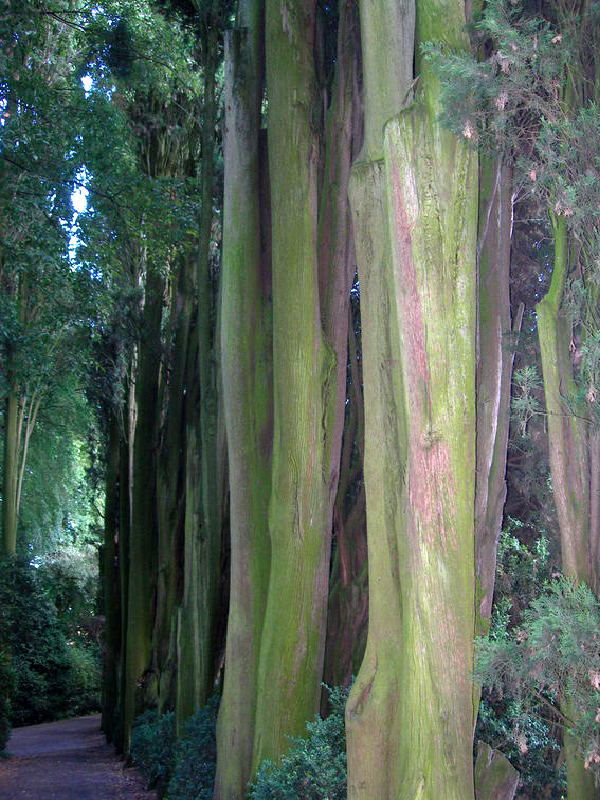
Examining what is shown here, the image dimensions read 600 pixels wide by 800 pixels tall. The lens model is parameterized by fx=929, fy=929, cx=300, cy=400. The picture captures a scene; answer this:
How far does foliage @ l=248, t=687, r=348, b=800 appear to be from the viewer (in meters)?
7.34

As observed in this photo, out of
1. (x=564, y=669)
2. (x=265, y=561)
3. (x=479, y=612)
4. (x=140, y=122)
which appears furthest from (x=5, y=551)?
(x=564, y=669)

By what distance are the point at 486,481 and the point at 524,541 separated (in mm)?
3846

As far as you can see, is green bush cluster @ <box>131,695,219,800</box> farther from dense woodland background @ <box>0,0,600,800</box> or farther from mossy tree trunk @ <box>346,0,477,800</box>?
mossy tree trunk @ <box>346,0,477,800</box>

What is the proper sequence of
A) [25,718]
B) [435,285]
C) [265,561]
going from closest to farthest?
[435,285] → [265,561] → [25,718]

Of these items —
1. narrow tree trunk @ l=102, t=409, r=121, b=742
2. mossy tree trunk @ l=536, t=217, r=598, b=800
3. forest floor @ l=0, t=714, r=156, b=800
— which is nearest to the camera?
mossy tree trunk @ l=536, t=217, r=598, b=800

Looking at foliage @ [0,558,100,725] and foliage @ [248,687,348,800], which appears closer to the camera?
foliage @ [248,687,348,800]

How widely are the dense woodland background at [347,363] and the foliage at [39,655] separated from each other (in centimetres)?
1129

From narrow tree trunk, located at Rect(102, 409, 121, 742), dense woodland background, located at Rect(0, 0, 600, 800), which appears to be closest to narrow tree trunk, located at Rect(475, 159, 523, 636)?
dense woodland background, located at Rect(0, 0, 600, 800)

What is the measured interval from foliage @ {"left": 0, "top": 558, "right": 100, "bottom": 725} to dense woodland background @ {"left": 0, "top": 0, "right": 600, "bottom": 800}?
1129 centimetres

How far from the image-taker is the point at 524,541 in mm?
10156

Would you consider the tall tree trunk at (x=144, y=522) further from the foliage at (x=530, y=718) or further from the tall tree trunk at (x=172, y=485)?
the foliage at (x=530, y=718)

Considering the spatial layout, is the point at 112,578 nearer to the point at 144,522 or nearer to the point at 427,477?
the point at 144,522

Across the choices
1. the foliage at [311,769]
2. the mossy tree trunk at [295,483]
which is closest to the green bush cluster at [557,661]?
the foliage at [311,769]

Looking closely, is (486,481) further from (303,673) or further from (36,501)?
(36,501)
